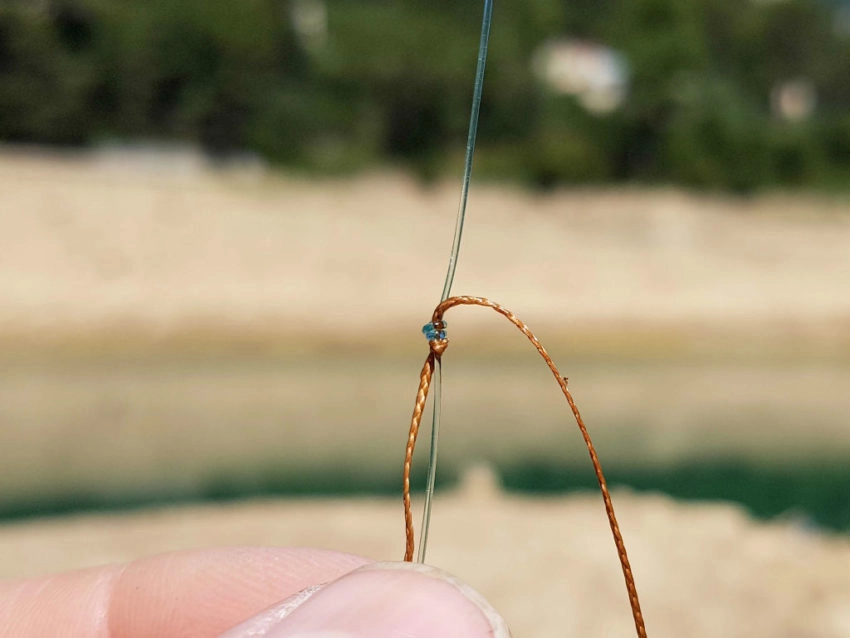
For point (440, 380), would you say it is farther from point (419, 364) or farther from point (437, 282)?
point (437, 282)

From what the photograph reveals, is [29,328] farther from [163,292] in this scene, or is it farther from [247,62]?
[247,62]

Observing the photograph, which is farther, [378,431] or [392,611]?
[378,431]

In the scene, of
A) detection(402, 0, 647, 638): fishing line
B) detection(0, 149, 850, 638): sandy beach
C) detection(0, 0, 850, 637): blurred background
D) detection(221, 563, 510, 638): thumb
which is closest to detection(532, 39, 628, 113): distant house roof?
detection(0, 0, 850, 637): blurred background

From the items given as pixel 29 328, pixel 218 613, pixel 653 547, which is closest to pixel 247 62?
pixel 29 328

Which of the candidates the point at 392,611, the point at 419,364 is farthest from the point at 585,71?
the point at 392,611

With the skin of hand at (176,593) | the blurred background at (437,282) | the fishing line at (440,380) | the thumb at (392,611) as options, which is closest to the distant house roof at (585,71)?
the blurred background at (437,282)

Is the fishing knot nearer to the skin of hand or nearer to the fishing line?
the fishing line
